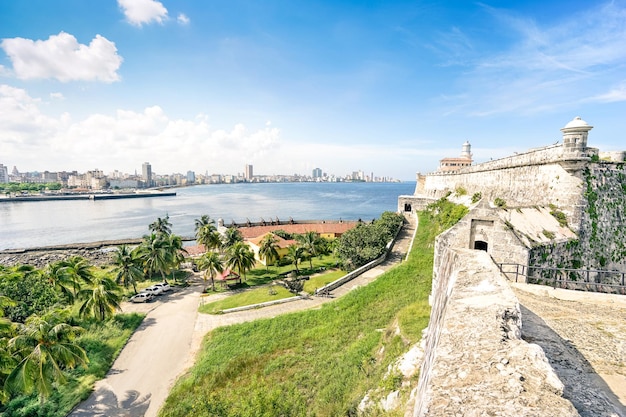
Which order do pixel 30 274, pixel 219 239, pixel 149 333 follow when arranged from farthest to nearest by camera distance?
pixel 219 239, pixel 30 274, pixel 149 333

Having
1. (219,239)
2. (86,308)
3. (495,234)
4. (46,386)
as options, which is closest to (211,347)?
(46,386)

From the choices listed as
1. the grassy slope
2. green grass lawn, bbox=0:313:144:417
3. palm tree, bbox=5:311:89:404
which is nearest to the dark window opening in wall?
the grassy slope

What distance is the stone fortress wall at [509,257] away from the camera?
343 cm

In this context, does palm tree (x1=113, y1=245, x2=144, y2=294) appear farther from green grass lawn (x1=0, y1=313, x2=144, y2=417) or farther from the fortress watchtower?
the fortress watchtower

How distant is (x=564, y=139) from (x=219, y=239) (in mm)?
39247

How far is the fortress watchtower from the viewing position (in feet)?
60.2

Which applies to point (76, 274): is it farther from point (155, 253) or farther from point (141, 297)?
point (155, 253)

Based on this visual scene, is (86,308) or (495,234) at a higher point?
(495,234)

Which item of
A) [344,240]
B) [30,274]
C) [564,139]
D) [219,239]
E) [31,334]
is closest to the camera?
[31,334]

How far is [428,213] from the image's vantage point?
149 feet

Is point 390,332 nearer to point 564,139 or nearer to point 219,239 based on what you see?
point 564,139

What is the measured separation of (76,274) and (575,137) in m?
40.8

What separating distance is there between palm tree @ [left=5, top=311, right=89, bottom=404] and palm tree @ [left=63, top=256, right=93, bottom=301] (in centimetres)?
1331

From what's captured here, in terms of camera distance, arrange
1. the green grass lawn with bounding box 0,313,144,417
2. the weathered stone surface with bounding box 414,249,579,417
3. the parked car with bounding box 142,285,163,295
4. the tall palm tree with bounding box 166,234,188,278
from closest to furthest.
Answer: the weathered stone surface with bounding box 414,249,579,417, the green grass lawn with bounding box 0,313,144,417, the parked car with bounding box 142,285,163,295, the tall palm tree with bounding box 166,234,188,278
